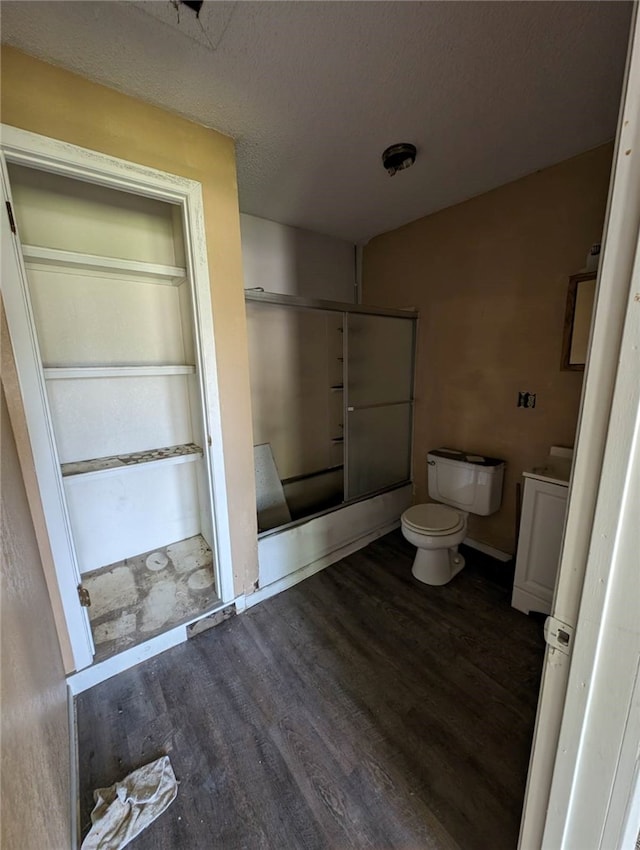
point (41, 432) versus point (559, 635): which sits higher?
point (41, 432)

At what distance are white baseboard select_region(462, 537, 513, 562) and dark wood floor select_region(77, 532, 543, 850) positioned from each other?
0.42 m

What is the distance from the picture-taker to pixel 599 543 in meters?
0.57

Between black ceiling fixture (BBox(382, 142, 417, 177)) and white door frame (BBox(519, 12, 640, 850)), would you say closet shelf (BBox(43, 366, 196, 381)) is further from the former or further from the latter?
white door frame (BBox(519, 12, 640, 850))

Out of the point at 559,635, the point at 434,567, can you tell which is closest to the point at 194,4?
the point at 559,635

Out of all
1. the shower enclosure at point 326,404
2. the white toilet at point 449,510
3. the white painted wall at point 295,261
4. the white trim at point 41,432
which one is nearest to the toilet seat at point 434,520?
the white toilet at point 449,510

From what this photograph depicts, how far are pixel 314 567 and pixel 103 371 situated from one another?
172 centimetres

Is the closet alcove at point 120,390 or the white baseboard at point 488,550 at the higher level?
the closet alcove at point 120,390

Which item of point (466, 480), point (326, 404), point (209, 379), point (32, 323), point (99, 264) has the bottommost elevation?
point (466, 480)

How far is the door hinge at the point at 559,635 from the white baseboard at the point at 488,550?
187 cm

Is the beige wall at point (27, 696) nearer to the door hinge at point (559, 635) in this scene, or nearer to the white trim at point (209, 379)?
the white trim at point (209, 379)

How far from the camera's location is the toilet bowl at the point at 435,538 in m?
2.01

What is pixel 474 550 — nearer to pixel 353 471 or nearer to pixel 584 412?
pixel 353 471

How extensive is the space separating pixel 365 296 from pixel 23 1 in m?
2.42

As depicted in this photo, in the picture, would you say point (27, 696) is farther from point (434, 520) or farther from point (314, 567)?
point (434, 520)
